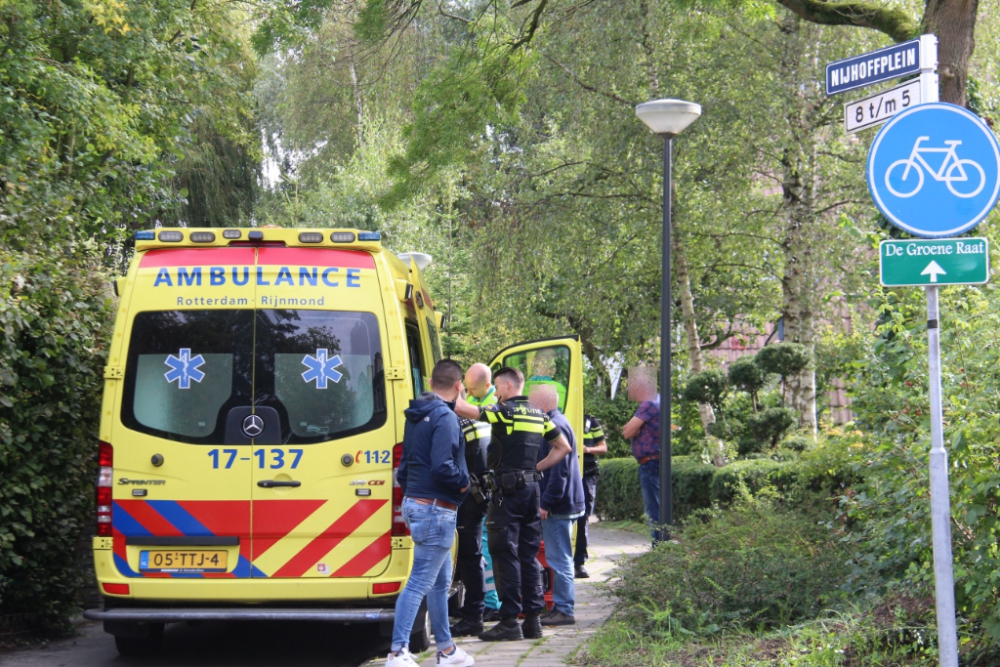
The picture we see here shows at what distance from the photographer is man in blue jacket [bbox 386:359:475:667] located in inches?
244

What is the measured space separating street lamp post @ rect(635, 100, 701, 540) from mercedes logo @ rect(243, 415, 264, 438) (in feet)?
13.5

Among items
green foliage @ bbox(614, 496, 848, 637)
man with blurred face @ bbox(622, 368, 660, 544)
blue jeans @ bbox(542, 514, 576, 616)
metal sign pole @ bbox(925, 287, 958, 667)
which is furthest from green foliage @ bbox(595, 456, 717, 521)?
metal sign pole @ bbox(925, 287, 958, 667)

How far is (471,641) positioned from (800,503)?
136 inches

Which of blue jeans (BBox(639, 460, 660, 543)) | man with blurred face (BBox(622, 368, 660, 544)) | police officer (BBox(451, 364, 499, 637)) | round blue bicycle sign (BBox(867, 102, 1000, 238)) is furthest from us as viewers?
blue jeans (BBox(639, 460, 660, 543))

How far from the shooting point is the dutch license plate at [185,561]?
6492 millimetres

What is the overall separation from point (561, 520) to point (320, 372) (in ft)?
8.03

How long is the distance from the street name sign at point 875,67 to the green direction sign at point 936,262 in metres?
1.12

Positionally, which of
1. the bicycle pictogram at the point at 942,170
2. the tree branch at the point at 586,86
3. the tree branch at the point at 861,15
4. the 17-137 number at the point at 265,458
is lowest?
the 17-137 number at the point at 265,458

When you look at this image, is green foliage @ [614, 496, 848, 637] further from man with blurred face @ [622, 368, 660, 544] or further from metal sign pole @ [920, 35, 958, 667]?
man with blurred face @ [622, 368, 660, 544]

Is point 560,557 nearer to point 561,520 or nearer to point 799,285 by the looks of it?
point 561,520

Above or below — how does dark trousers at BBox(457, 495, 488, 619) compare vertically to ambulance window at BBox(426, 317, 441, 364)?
below

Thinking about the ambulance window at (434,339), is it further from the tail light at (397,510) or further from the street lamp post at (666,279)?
the tail light at (397,510)

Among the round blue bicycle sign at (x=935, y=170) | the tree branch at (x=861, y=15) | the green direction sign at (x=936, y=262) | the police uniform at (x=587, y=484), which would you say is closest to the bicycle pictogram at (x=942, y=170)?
the round blue bicycle sign at (x=935, y=170)

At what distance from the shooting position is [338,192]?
26625mm
